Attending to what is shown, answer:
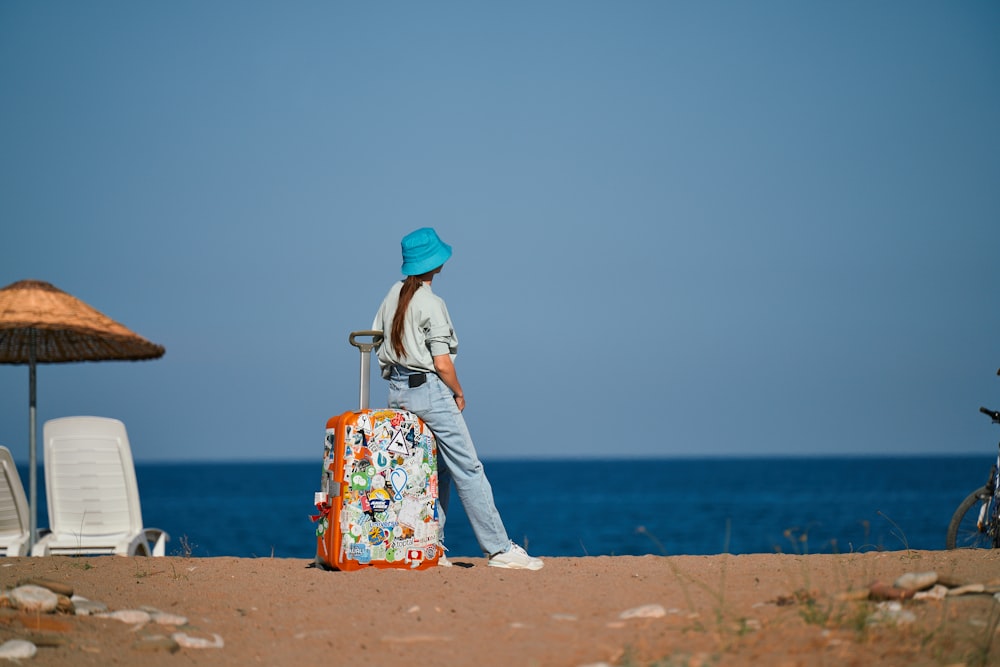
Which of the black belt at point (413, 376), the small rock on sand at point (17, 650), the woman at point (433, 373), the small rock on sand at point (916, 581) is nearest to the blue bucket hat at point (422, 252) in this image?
the woman at point (433, 373)

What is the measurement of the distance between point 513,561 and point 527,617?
1.64 m

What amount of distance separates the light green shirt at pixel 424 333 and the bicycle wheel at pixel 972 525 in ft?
13.5

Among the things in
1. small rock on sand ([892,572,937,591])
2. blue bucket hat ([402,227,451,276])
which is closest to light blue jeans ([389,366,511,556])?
blue bucket hat ([402,227,451,276])

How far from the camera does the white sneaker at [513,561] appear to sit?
716 cm

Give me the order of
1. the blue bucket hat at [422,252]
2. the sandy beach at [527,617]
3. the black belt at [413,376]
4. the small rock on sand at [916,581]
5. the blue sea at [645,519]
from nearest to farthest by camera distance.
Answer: the sandy beach at [527,617] → the small rock on sand at [916,581] → the black belt at [413,376] → the blue bucket hat at [422,252] → the blue sea at [645,519]

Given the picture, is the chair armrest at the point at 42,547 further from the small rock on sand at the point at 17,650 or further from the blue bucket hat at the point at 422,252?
the small rock on sand at the point at 17,650

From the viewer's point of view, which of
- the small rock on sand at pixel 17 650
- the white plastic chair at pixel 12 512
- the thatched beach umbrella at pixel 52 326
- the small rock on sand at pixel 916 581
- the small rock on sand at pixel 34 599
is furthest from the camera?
the white plastic chair at pixel 12 512

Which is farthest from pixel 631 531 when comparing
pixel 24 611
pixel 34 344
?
pixel 24 611

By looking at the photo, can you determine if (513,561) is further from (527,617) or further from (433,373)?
(527,617)

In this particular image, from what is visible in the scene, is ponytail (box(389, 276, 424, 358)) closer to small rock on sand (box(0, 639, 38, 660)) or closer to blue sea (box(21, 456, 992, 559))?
small rock on sand (box(0, 639, 38, 660))

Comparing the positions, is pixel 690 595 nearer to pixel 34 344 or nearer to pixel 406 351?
pixel 406 351

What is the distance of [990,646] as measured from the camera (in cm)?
446

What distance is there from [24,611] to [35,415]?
10.9ft

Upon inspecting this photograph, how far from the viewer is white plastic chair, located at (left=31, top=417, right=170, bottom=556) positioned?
909 centimetres
